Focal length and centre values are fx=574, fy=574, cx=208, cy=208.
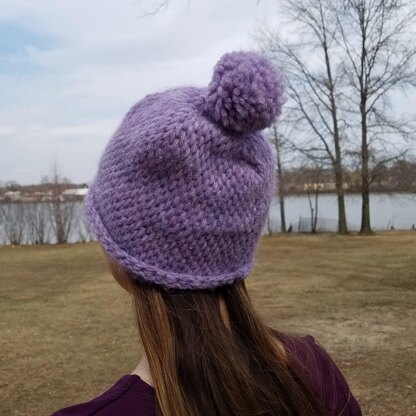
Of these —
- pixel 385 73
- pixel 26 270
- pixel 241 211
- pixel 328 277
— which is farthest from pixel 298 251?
pixel 241 211

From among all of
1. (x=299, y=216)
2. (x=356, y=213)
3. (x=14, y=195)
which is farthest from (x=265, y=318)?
(x=356, y=213)

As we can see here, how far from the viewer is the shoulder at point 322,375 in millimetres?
1249

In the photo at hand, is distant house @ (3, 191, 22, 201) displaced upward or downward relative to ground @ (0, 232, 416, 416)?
upward

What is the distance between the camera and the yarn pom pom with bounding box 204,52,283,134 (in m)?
1.14

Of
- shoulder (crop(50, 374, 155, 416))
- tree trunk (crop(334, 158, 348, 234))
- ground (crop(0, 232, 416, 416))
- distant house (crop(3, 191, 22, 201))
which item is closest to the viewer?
shoulder (crop(50, 374, 155, 416))

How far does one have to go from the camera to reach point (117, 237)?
118cm

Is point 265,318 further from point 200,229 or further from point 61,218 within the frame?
point 61,218

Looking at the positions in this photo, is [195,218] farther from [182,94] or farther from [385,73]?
[385,73]

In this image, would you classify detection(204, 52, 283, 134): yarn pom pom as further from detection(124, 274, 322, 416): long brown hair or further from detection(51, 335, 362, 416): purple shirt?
detection(51, 335, 362, 416): purple shirt

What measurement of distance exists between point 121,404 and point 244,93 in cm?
64

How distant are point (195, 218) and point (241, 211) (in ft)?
0.34

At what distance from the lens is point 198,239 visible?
115 cm

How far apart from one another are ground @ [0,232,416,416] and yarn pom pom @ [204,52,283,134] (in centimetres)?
344

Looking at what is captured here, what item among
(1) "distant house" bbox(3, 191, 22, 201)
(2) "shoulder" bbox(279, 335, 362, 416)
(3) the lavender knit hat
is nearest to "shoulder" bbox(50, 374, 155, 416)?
(3) the lavender knit hat
